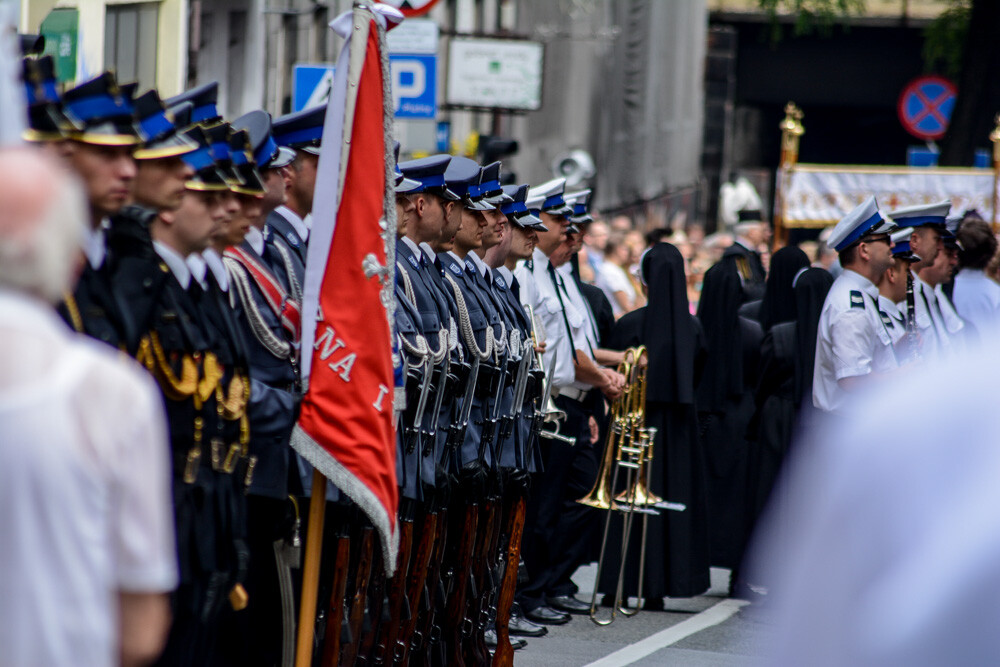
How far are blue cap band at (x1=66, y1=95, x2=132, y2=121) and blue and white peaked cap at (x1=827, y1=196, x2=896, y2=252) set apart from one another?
17.7 feet

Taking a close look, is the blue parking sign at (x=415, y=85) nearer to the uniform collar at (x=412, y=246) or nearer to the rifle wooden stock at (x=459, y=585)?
the uniform collar at (x=412, y=246)

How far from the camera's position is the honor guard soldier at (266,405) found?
516 cm

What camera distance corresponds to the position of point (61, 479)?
89.4 inches

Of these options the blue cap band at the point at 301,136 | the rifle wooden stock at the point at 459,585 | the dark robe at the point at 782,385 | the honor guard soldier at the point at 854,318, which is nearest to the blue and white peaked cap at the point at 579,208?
the dark robe at the point at 782,385

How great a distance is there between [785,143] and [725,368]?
7.23 metres

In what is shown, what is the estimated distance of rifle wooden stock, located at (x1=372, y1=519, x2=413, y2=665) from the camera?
6082 mm

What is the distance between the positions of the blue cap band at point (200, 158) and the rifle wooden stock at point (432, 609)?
2.18m

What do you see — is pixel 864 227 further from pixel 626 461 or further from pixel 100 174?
pixel 100 174

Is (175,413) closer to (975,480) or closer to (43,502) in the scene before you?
(43,502)

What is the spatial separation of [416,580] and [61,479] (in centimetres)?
413

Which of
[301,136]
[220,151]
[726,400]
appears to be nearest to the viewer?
[220,151]

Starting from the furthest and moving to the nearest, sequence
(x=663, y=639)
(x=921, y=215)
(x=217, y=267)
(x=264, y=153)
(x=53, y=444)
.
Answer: (x=921, y=215), (x=663, y=639), (x=264, y=153), (x=217, y=267), (x=53, y=444)

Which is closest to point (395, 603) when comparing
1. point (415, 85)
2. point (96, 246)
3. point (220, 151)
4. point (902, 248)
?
point (220, 151)

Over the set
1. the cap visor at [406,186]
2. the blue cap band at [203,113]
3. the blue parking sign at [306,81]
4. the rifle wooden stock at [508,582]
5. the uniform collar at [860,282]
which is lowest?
the rifle wooden stock at [508,582]
